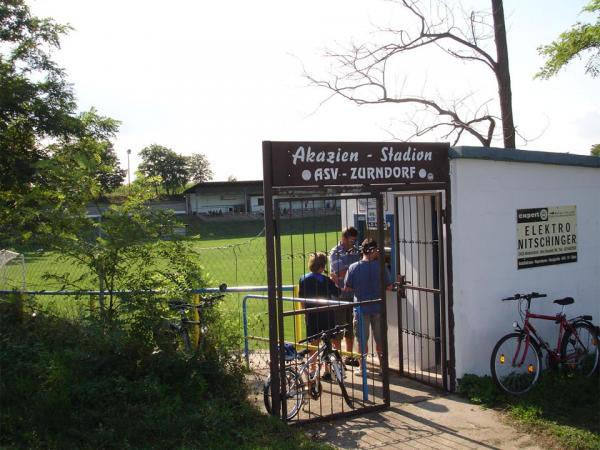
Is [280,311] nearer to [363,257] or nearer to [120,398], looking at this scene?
[120,398]

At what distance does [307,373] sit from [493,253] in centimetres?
265

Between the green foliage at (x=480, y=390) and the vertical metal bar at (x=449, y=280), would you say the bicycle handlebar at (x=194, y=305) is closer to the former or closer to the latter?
the vertical metal bar at (x=449, y=280)

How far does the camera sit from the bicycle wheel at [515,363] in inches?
256

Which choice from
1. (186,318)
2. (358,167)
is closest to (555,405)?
(358,167)

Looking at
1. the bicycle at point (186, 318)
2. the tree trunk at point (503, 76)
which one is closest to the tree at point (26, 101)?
the bicycle at point (186, 318)

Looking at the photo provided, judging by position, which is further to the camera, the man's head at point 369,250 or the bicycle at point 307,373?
the man's head at point 369,250

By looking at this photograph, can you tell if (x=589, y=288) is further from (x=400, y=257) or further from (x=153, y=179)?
(x=153, y=179)

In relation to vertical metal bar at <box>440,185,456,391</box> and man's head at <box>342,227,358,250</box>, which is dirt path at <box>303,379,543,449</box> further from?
man's head at <box>342,227,358,250</box>

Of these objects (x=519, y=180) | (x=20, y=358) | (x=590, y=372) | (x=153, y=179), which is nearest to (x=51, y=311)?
(x=20, y=358)

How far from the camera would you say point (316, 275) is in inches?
271

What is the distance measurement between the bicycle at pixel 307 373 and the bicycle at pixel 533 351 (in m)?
1.78

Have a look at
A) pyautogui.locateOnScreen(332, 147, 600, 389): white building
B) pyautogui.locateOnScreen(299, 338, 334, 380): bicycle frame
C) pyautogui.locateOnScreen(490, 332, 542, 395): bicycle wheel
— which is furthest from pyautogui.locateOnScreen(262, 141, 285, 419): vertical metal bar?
pyautogui.locateOnScreen(490, 332, 542, 395): bicycle wheel

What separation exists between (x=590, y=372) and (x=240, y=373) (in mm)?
4272

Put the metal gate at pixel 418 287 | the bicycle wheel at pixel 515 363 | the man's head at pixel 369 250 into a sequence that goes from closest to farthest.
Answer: the bicycle wheel at pixel 515 363 → the man's head at pixel 369 250 → the metal gate at pixel 418 287
